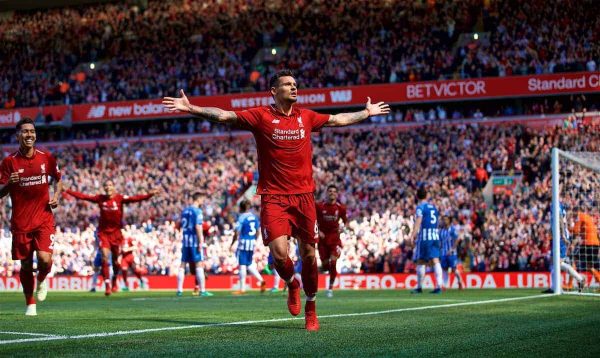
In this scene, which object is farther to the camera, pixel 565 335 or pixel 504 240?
pixel 504 240

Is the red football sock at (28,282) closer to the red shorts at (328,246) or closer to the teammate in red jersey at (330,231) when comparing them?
the teammate in red jersey at (330,231)

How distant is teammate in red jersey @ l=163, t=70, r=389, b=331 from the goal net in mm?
9637

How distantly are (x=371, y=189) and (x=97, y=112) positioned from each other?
18.7m

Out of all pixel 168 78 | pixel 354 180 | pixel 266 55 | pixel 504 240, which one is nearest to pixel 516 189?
pixel 504 240

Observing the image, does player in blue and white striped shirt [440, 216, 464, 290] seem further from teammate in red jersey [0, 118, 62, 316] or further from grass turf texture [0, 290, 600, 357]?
teammate in red jersey [0, 118, 62, 316]

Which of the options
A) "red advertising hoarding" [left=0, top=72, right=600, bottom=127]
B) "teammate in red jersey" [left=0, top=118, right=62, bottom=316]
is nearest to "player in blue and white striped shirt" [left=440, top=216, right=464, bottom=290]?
"red advertising hoarding" [left=0, top=72, right=600, bottom=127]

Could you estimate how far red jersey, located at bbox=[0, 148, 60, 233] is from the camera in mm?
12250

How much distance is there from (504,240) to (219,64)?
2339cm

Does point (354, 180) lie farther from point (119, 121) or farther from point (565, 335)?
point (565, 335)

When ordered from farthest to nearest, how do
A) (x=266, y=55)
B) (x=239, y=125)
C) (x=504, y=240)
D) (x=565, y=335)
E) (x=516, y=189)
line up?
(x=266, y=55)
(x=516, y=189)
(x=504, y=240)
(x=239, y=125)
(x=565, y=335)

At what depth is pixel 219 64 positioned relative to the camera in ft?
159

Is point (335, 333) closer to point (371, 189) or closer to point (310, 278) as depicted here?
point (310, 278)

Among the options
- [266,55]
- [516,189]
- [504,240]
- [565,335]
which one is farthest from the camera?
[266,55]

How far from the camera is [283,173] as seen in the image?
9695 mm
